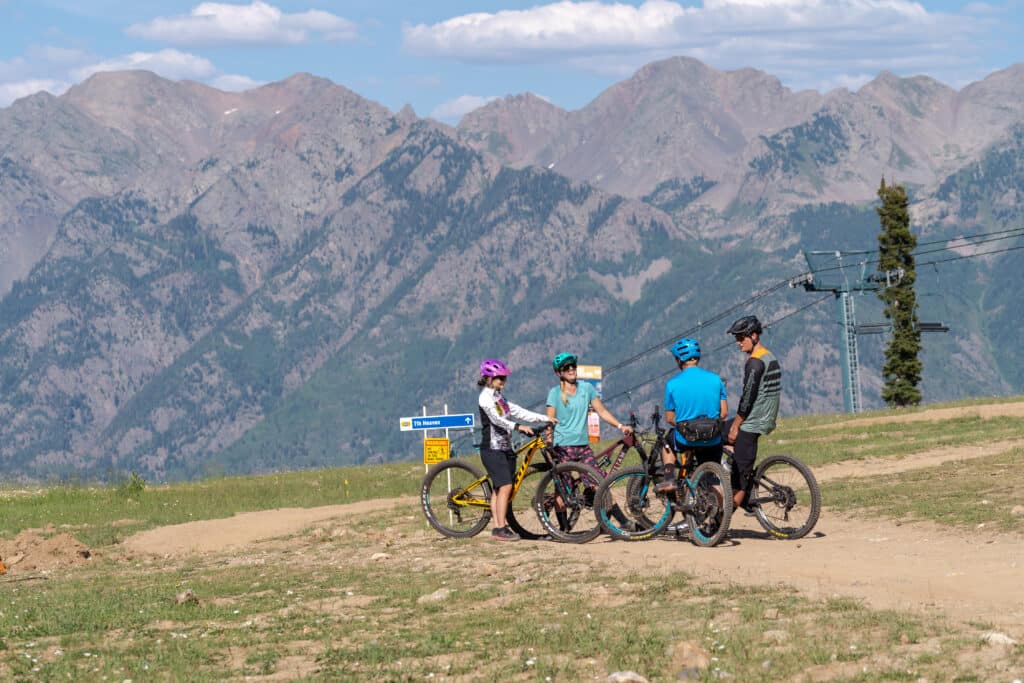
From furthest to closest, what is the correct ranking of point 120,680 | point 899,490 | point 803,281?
point 803,281 < point 899,490 < point 120,680

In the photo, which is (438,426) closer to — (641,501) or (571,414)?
(571,414)

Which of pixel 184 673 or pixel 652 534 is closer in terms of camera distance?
pixel 184 673

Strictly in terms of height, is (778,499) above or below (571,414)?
below

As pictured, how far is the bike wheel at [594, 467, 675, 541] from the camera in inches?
732

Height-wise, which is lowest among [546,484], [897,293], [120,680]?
[120,680]

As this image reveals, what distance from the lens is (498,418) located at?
63.3 feet

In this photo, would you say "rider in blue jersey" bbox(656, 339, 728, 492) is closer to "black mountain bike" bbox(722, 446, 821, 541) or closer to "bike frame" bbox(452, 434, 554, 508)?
"black mountain bike" bbox(722, 446, 821, 541)

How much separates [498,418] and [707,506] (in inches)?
121

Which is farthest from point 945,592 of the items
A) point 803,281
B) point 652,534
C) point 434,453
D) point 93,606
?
point 803,281

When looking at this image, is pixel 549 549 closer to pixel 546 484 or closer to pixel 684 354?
pixel 546 484

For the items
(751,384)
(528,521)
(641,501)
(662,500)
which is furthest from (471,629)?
(528,521)

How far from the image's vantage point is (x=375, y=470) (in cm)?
4706

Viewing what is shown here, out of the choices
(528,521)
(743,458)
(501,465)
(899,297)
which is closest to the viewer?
(743,458)

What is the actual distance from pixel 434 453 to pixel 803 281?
70.7 metres
